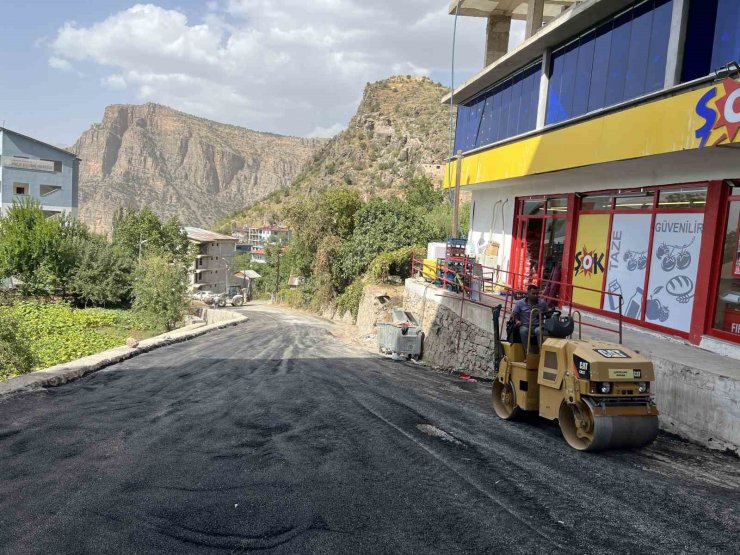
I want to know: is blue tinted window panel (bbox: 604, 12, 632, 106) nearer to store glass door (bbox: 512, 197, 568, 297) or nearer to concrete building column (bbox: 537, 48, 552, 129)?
concrete building column (bbox: 537, 48, 552, 129)

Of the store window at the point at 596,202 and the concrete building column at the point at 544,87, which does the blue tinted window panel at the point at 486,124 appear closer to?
the concrete building column at the point at 544,87

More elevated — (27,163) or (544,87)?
(27,163)

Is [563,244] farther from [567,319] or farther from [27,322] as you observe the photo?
[27,322]

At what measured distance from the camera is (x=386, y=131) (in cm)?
10225

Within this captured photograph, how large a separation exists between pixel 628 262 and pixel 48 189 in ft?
206

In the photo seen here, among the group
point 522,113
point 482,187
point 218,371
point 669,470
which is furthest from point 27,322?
point 669,470

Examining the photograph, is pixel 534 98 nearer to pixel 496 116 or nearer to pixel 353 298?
pixel 496 116

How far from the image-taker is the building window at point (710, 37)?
9.24 m

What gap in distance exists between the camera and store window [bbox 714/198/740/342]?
29.8 ft

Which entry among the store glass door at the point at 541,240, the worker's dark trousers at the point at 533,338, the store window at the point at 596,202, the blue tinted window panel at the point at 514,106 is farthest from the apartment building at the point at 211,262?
the worker's dark trousers at the point at 533,338

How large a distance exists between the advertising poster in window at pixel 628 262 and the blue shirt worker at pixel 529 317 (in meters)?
5.00

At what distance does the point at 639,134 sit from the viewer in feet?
33.0

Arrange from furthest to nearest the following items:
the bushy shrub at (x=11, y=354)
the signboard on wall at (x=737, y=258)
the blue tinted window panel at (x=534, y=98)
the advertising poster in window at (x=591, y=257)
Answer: the blue tinted window panel at (x=534, y=98), the bushy shrub at (x=11, y=354), the advertising poster in window at (x=591, y=257), the signboard on wall at (x=737, y=258)

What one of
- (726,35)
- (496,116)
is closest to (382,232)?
(496,116)
